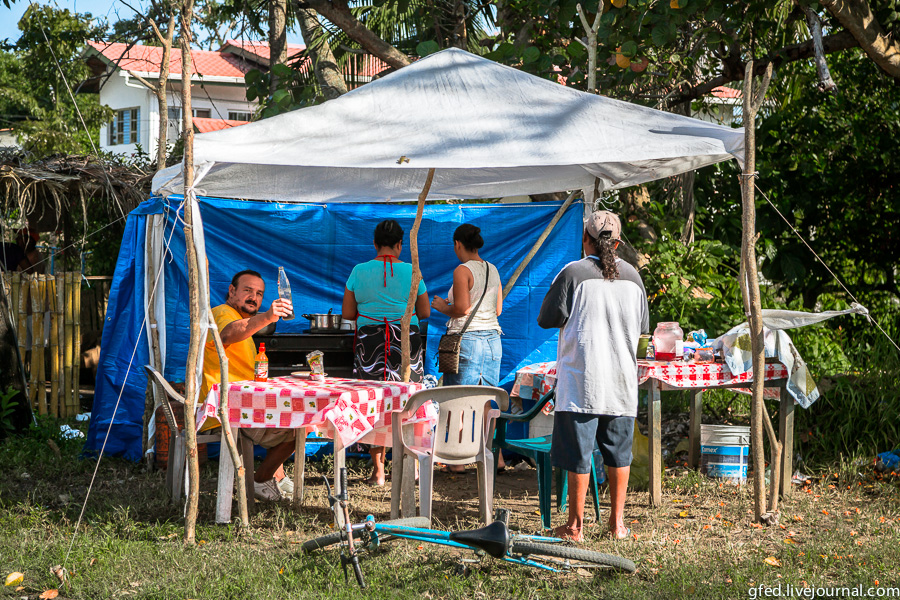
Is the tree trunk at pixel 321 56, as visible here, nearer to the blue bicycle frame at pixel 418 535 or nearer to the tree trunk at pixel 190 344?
the tree trunk at pixel 190 344

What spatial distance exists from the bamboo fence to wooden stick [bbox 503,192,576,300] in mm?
4306

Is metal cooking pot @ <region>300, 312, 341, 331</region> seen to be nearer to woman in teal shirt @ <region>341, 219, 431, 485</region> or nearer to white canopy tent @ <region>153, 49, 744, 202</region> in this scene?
woman in teal shirt @ <region>341, 219, 431, 485</region>

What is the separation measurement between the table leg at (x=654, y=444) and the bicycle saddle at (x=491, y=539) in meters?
1.95

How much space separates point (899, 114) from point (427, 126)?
226 inches

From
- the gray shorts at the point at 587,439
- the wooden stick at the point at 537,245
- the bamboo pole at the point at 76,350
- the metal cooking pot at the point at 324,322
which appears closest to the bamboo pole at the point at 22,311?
the bamboo pole at the point at 76,350

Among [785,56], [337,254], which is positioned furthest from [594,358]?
[785,56]

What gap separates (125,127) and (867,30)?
99.4 ft


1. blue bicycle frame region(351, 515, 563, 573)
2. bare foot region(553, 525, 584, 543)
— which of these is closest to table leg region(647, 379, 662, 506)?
bare foot region(553, 525, 584, 543)

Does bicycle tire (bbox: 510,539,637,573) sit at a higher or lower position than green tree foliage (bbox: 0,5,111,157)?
lower

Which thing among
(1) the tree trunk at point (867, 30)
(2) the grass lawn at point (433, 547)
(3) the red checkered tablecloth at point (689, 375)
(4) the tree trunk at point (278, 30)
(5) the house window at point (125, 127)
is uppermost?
(5) the house window at point (125, 127)

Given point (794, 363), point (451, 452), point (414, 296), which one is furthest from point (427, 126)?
point (794, 363)

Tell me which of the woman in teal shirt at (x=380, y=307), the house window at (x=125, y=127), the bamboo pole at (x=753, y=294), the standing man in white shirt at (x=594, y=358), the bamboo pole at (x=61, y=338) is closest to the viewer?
the standing man in white shirt at (x=594, y=358)

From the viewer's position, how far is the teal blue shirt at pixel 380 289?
573 cm

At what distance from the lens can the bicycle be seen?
11.5 feet
